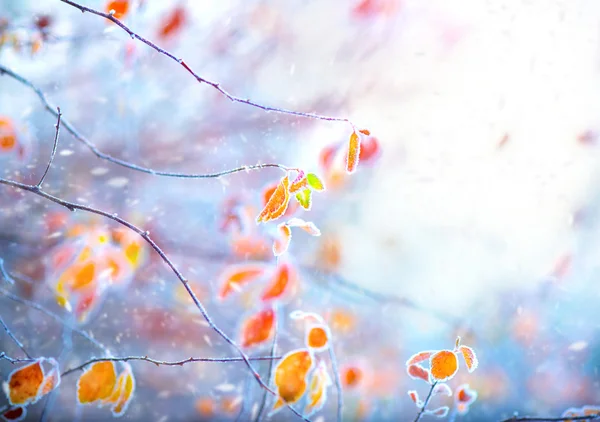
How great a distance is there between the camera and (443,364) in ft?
2.31

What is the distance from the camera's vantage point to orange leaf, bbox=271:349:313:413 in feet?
2.78

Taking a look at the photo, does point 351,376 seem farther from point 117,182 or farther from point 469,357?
point 117,182

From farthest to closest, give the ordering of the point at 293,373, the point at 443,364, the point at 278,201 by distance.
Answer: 1. the point at 293,373
2. the point at 443,364
3. the point at 278,201

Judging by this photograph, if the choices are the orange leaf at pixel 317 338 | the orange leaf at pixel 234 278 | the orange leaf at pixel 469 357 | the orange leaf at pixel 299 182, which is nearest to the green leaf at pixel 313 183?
the orange leaf at pixel 299 182

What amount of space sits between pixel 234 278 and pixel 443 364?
759mm

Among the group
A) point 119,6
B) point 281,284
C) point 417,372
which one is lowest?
point 417,372

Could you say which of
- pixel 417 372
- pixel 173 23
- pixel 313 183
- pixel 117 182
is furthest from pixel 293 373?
pixel 173 23

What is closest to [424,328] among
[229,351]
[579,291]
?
[579,291]

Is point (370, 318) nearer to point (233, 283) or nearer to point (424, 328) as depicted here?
point (424, 328)

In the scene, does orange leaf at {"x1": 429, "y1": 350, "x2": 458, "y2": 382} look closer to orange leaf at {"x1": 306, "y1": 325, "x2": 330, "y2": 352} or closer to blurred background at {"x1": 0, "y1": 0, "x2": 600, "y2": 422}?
orange leaf at {"x1": 306, "y1": 325, "x2": 330, "y2": 352}

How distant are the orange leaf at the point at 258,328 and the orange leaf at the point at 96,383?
1.27ft

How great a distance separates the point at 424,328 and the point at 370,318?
16cm

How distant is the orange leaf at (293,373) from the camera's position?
2.78 feet

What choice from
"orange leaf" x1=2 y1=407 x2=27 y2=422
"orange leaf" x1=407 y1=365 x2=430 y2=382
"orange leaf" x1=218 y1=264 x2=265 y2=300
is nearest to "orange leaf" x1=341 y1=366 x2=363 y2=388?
"orange leaf" x1=218 y1=264 x2=265 y2=300
